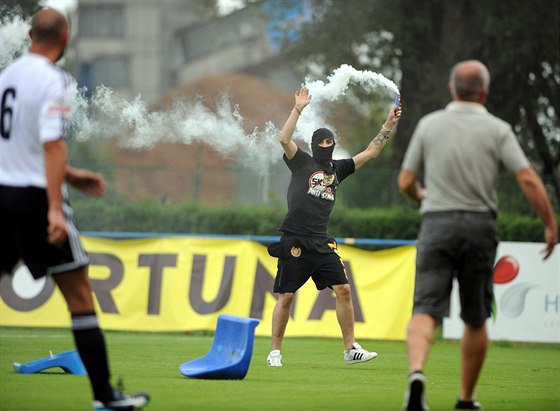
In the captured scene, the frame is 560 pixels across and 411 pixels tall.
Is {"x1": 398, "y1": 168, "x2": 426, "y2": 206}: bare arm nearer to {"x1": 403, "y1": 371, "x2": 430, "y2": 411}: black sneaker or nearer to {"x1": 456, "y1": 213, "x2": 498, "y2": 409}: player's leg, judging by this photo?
{"x1": 456, "y1": 213, "x2": 498, "y2": 409}: player's leg

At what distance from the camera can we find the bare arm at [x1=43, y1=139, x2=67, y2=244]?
646cm

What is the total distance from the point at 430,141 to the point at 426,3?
18.5 metres

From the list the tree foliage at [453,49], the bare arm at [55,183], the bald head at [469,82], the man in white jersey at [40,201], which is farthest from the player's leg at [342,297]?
the tree foliage at [453,49]

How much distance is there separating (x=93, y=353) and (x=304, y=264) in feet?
16.6

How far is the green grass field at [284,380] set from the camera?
7.85m

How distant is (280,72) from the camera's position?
63.2 meters

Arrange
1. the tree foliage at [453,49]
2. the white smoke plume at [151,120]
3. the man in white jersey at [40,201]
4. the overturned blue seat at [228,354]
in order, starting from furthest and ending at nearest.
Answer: the tree foliage at [453,49] → the white smoke plume at [151,120] → the overturned blue seat at [228,354] → the man in white jersey at [40,201]

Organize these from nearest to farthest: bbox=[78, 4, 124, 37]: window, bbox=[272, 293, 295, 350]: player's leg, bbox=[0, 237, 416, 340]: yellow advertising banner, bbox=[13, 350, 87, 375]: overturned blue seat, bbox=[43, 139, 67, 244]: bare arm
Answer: bbox=[43, 139, 67, 244]: bare arm < bbox=[13, 350, 87, 375]: overturned blue seat < bbox=[272, 293, 295, 350]: player's leg < bbox=[0, 237, 416, 340]: yellow advertising banner < bbox=[78, 4, 124, 37]: window

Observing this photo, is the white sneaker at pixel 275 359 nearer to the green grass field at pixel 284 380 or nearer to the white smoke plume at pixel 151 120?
the green grass field at pixel 284 380

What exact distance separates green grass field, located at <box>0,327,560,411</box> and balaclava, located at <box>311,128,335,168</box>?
204cm

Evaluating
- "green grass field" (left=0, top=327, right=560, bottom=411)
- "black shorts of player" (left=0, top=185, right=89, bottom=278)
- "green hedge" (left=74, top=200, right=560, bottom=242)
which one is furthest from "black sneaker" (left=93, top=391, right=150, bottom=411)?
"green hedge" (left=74, top=200, right=560, bottom=242)

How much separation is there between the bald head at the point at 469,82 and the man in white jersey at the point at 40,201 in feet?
7.75

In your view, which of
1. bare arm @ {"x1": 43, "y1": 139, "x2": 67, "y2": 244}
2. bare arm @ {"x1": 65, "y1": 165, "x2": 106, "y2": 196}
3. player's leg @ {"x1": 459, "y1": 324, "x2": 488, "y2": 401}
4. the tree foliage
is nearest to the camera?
bare arm @ {"x1": 43, "y1": 139, "x2": 67, "y2": 244}

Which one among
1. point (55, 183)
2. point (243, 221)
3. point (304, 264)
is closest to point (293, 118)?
point (304, 264)
